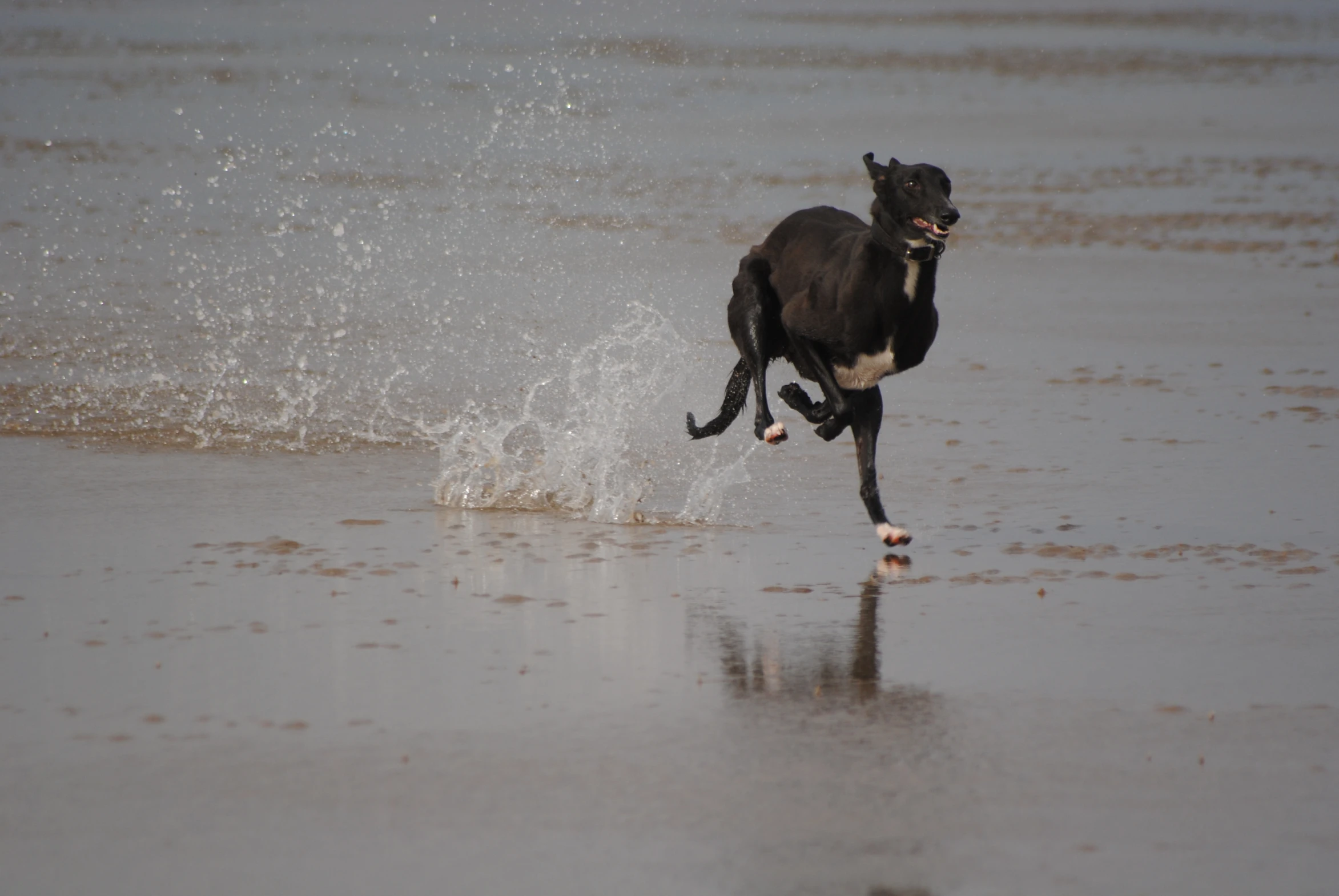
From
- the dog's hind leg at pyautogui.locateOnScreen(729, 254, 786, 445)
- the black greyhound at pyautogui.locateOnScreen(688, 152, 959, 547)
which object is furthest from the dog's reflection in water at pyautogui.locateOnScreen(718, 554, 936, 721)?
the dog's hind leg at pyautogui.locateOnScreen(729, 254, 786, 445)

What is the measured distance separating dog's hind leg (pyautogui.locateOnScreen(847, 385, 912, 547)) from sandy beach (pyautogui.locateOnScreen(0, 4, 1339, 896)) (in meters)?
0.15

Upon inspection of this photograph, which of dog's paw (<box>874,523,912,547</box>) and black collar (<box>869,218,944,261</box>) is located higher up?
black collar (<box>869,218,944,261</box>)

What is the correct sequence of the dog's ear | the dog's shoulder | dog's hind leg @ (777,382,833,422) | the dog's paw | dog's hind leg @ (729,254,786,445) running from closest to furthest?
the dog's ear < the dog's paw < dog's hind leg @ (777,382,833,422) < the dog's shoulder < dog's hind leg @ (729,254,786,445)

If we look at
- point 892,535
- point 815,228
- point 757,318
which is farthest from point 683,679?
point 815,228

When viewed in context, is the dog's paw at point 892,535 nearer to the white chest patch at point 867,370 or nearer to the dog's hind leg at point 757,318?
the white chest patch at point 867,370

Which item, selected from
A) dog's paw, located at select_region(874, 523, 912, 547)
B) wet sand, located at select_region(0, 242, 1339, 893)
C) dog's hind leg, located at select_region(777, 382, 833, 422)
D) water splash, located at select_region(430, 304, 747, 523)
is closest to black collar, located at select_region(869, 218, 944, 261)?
dog's hind leg, located at select_region(777, 382, 833, 422)

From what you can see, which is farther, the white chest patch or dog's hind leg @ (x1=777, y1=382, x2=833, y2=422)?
dog's hind leg @ (x1=777, y1=382, x2=833, y2=422)

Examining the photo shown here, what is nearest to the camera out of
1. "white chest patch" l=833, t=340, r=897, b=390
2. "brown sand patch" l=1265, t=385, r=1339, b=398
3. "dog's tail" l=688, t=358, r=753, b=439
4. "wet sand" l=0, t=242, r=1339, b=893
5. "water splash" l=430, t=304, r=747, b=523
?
"wet sand" l=0, t=242, r=1339, b=893

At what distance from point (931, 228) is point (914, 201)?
13cm

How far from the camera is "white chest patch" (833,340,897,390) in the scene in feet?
26.5

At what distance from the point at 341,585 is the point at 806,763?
2.59 metres

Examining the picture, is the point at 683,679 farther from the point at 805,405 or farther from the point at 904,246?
the point at 805,405

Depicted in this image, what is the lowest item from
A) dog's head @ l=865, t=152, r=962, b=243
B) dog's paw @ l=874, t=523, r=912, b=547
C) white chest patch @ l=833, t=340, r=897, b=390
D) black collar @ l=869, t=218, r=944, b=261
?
dog's paw @ l=874, t=523, r=912, b=547

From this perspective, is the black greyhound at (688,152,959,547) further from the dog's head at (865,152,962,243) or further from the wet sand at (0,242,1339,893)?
the wet sand at (0,242,1339,893)
